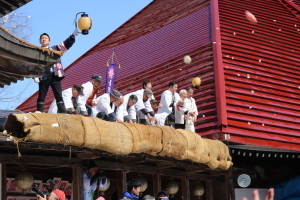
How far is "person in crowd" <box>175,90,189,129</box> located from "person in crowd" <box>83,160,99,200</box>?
2571 mm

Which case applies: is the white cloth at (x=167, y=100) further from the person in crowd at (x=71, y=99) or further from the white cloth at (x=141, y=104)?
the person in crowd at (x=71, y=99)

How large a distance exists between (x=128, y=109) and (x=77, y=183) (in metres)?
1.86

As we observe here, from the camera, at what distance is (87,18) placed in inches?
394

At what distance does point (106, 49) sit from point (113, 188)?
7.17 meters

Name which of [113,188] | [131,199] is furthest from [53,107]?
[113,188]

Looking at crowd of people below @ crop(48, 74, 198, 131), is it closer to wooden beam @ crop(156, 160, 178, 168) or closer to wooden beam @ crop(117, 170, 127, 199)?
wooden beam @ crop(156, 160, 178, 168)

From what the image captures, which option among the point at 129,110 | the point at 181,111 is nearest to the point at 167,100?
the point at 181,111

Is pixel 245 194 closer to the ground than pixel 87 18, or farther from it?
closer to the ground

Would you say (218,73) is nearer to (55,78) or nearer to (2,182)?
(55,78)

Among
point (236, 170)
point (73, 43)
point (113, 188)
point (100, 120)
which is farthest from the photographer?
point (113, 188)

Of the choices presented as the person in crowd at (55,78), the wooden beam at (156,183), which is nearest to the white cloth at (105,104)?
the person in crowd at (55,78)

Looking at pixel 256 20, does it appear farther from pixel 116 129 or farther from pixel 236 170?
pixel 116 129

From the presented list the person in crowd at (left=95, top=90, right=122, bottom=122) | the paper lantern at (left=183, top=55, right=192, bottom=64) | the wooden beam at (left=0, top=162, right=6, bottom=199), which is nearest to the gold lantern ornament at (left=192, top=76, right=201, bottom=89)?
the paper lantern at (left=183, top=55, right=192, bottom=64)

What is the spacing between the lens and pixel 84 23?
32.7ft
